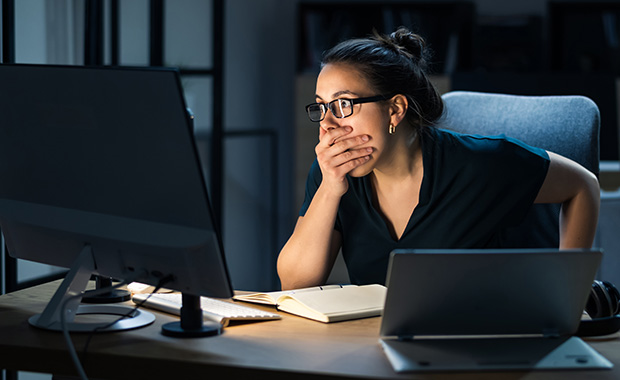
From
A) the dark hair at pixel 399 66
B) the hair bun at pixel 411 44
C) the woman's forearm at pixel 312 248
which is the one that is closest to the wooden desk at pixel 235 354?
the woman's forearm at pixel 312 248

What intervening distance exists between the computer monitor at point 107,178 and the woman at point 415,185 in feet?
1.82

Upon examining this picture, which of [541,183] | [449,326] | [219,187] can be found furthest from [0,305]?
[219,187]

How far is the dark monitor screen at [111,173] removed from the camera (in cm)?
91

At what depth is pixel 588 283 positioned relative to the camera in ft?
3.09

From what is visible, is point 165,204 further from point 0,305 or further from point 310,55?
point 310,55

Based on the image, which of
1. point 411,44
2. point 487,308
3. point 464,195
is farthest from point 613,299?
point 411,44

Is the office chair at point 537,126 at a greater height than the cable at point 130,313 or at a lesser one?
greater

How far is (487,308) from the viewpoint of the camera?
0.94 meters

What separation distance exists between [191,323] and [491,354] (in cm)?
42

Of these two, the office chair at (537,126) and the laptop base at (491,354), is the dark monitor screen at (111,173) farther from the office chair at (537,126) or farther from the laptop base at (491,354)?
the office chair at (537,126)

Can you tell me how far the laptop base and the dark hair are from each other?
2.14ft

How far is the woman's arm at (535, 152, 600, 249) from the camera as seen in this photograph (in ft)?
5.03

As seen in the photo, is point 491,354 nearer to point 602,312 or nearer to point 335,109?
point 602,312

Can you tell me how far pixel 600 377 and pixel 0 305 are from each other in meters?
0.92
